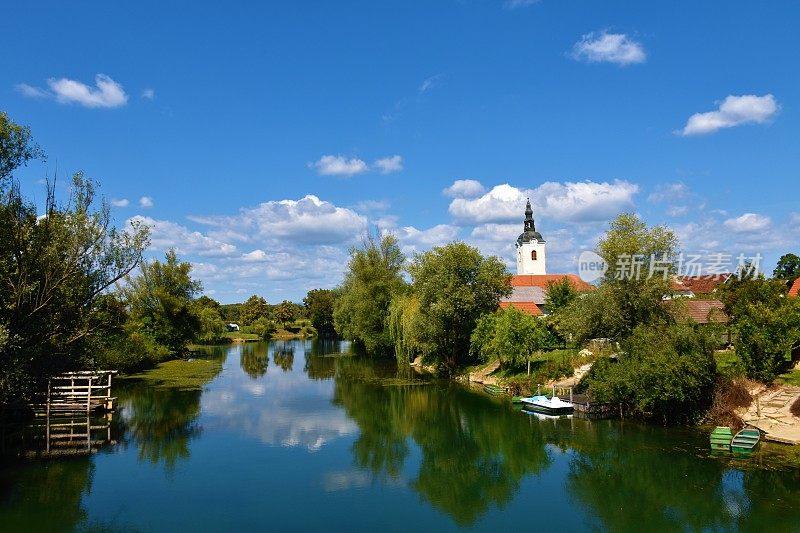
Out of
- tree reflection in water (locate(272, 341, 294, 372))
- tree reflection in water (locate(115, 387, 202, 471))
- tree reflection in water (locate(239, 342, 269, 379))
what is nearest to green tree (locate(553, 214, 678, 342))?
tree reflection in water (locate(115, 387, 202, 471))

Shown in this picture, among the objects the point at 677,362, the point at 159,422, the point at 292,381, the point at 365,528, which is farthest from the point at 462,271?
the point at 365,528

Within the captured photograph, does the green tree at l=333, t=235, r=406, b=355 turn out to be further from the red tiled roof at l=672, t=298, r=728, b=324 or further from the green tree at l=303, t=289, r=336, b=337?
the green tree at l=303, t=289, r=336, b=337

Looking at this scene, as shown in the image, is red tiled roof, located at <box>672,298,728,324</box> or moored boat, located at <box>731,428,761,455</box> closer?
moored boat, located at <box>731,428,761,455</box>

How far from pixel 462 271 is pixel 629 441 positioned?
21.5 m

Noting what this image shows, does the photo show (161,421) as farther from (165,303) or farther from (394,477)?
(165,303)

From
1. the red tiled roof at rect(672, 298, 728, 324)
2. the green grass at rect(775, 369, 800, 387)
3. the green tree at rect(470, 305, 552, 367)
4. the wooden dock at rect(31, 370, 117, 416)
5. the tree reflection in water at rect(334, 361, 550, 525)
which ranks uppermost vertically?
the red tiled roof at rect(672, 298, 728, 324)

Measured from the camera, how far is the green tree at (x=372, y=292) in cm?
5634

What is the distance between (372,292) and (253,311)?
55.7 meters

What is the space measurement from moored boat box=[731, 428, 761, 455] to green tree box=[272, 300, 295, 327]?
96645 millimetres

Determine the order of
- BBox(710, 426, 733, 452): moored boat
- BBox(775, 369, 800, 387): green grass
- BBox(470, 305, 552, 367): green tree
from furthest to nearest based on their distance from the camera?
BBox(470, 305, 552, 367): green tree, BBox(775, 369, 800, 387): green grass, BBox(710, 426, 733, 452): moored boat

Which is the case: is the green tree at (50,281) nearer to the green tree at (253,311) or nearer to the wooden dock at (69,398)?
the wooden dock at (69,398)

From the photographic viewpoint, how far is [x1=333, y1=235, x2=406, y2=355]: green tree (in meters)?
56.3

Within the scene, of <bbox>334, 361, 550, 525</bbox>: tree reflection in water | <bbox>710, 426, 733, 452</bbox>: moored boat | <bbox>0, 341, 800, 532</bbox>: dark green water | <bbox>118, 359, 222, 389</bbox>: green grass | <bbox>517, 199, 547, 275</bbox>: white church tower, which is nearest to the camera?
<bbox>0, 341, 800, 532</bbox>: dark green water

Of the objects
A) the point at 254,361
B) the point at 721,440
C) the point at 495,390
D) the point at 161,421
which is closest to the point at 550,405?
the point at 495,390
